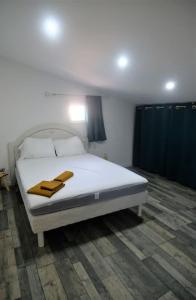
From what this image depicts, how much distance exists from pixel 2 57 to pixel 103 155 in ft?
8.81

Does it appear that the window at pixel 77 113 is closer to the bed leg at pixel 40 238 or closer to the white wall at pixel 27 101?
the white wall at pixel 27 101

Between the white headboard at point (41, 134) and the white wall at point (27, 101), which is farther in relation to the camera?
the white headboard at point (41, 134)

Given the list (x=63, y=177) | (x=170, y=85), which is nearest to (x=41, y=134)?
(x=63, y=177)

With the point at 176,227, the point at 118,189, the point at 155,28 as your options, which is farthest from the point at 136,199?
the point at 155,28

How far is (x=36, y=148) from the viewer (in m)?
3.29

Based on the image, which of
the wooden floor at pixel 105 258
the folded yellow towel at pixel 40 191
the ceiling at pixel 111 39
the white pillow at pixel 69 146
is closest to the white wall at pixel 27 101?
the ceiling at pixel 111 39

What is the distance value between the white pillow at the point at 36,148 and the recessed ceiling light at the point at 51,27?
5.82 ft

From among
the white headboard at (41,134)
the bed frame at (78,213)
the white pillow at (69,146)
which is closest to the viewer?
the bed frame at (78,213)

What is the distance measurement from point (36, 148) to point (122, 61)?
79.1 inches

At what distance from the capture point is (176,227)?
7.27 ft

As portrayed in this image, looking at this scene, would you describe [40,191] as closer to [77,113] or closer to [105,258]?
[105,258]

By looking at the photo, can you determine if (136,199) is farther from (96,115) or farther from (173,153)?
(96,115)

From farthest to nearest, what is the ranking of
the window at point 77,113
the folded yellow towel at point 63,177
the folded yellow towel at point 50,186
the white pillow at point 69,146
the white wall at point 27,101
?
the window at point 77,113 → the white pillow at point 69,146 → the white wall at point 27,101 → the folded yellow towel at point 63,177 → the folded yellow towel at point 50,186

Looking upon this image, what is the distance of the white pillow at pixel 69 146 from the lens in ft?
11.5
